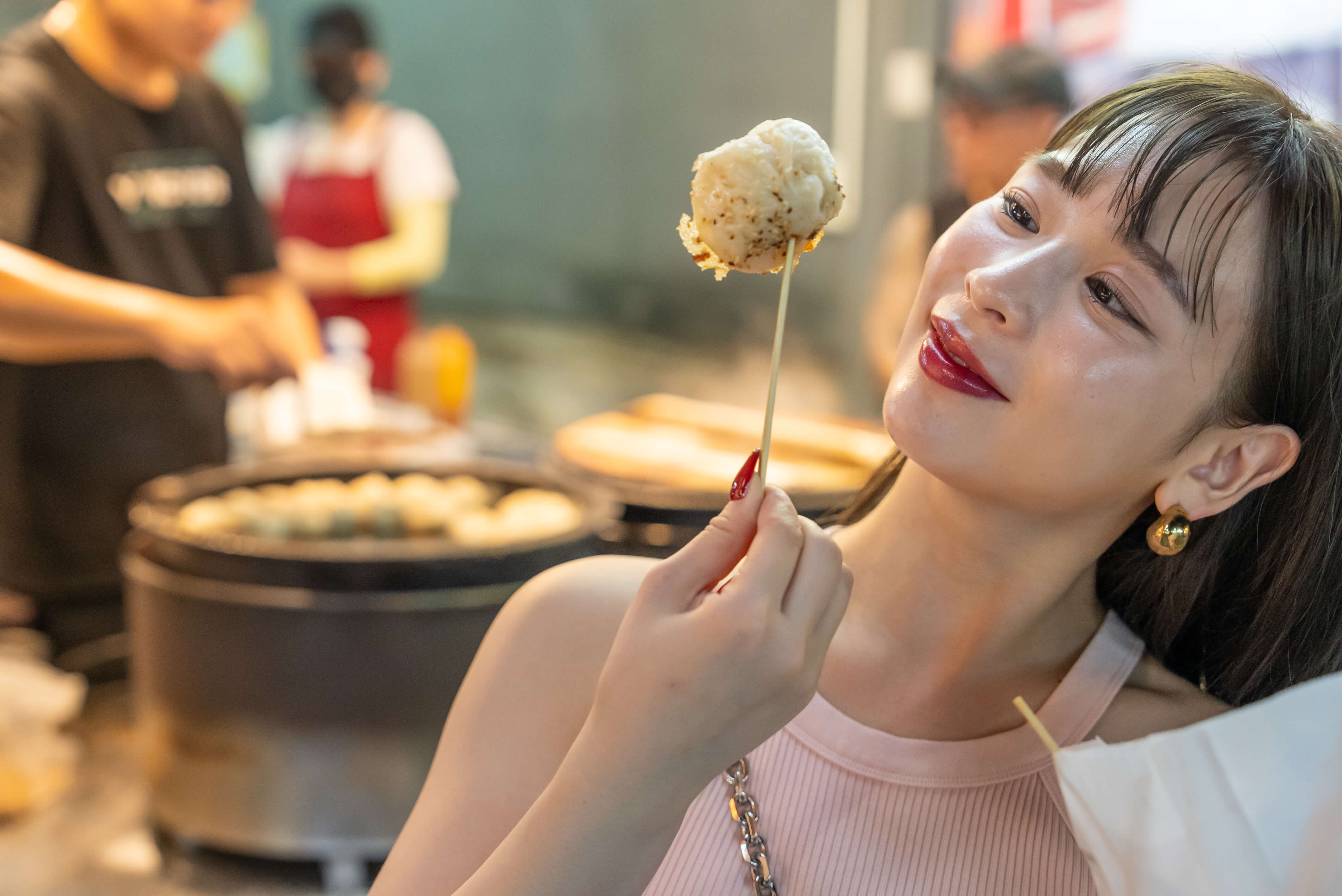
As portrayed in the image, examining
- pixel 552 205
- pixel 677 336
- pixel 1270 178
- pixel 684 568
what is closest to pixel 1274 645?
Result: pixel 1270 178

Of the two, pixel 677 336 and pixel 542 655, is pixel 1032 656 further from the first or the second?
pixel 677 336

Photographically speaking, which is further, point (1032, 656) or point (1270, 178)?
point (1032, 656)

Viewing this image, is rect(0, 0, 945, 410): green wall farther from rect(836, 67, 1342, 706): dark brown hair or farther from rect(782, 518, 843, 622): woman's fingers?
rect(782, 518, 843, 622): woman's fingers

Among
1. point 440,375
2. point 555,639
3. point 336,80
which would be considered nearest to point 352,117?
point 336,80

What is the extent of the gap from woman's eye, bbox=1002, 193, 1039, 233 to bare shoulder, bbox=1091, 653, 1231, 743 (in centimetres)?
54

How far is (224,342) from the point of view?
2.59 meters

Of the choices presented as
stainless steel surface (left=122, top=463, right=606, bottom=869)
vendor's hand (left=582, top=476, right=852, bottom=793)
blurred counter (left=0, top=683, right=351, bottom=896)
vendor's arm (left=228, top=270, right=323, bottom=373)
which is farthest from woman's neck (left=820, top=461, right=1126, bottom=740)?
vendor's arm (left=228, top=270, right=323, bottom=373)

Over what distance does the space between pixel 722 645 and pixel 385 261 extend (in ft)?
13.0

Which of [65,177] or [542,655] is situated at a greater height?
[65,177]

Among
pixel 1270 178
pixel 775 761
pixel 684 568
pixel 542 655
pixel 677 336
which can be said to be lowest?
pixel 677 336

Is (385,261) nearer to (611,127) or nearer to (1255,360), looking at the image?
(611,127)

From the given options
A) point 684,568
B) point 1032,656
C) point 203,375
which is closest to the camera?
point 684,568

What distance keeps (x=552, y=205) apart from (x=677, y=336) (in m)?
1.59

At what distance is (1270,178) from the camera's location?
3.75ft
